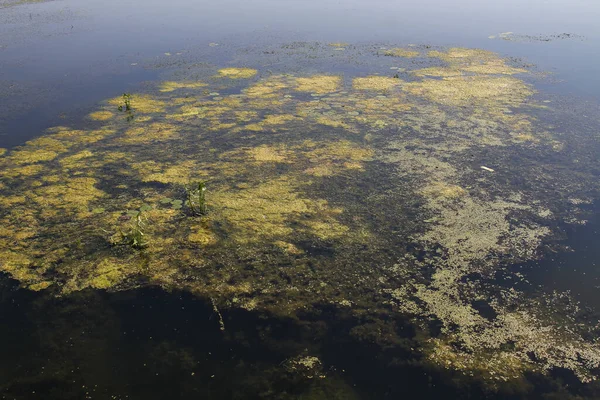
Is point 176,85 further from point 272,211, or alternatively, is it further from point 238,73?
point 272,211

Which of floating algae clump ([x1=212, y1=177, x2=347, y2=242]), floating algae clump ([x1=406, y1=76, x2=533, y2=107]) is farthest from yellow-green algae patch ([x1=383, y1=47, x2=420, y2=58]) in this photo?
floating algae clump ([x1=212, y1=177, x2=347, y2=242])

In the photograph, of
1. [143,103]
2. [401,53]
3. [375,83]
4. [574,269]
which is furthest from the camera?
[401,53]

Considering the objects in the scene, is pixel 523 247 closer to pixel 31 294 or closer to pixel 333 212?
pixel 333 212

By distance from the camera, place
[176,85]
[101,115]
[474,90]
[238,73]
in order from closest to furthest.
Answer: [101,115]
[474,90]
[176,85]
[238,73]

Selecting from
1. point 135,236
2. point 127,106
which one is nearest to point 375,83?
point 127,106

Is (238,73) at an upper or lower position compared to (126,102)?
upper

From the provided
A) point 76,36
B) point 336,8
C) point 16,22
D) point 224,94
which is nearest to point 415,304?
point 224,94

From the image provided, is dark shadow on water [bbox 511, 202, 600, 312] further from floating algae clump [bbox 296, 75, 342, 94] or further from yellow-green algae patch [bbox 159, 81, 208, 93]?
yellow-green algae patch [bbox 159, 81, 208, 93]

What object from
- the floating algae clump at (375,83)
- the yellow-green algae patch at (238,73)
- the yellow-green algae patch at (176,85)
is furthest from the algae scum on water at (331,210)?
the yellow-green algae patch at (238,73)
